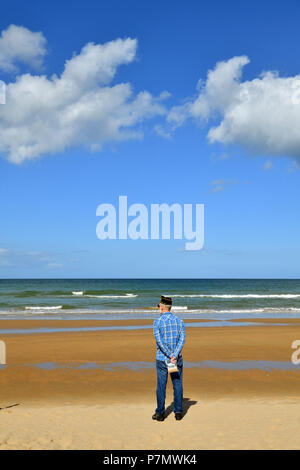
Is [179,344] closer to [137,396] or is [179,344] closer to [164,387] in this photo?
[164,387]

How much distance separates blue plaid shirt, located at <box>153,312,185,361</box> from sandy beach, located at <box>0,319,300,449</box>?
42.8 inches

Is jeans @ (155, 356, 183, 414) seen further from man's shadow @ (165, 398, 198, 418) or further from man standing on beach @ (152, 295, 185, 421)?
man's shadow @ (165, 398, 198, 418)

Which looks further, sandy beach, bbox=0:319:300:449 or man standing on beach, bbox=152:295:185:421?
man standing on beach, bbox=152:295:185:421

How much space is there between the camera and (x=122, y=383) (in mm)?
9609

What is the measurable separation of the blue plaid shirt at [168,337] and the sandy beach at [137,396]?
1.09 meters

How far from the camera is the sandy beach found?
5.76 metres

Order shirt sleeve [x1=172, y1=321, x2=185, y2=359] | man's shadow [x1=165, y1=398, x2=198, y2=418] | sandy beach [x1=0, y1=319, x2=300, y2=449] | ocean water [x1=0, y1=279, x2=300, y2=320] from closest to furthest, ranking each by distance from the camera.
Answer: sandy beach [x1=0, y1=319, x2=300, y2=449] → shirt sleeve [x1=172, y1=321, x2=185, y2=359] → man's shadow [x1=165, y1=398, x2=198, y2=418] → ocean water [x1=0, y1=279, x2=300, y2=320]

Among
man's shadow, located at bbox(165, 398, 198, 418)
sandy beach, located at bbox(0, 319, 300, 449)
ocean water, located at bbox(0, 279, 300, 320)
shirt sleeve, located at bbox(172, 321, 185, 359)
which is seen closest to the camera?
sandy beach, located at bbox(0, 319, 300, 449)

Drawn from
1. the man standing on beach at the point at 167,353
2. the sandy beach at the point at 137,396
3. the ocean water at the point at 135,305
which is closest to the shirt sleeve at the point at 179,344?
the man standing on beach at the point at 167,353

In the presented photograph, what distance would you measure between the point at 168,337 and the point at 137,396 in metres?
2.58

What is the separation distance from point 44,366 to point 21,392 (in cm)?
255

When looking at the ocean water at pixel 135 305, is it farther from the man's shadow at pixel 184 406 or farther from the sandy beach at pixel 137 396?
the man's shadow at pixel 184 406

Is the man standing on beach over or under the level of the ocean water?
over

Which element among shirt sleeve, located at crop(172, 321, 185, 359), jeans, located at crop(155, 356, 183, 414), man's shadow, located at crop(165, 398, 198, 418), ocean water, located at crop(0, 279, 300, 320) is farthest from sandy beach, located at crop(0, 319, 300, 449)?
ocean water, located at crop(0, 279, 300, 320)
